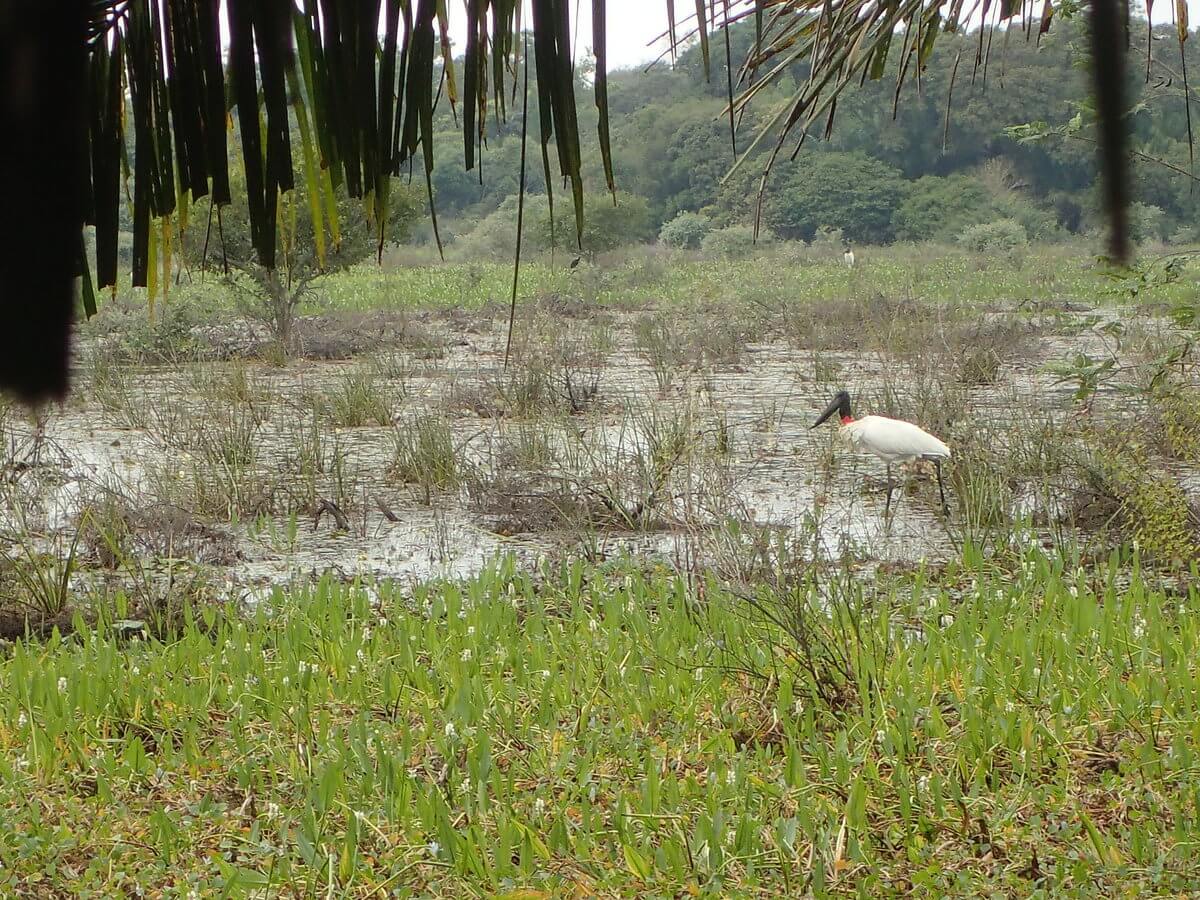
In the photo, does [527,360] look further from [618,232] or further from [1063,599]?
[618,232]

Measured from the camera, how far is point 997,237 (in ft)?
92.9

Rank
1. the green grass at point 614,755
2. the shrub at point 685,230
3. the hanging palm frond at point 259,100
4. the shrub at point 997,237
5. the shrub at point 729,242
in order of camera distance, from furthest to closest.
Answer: the shrub at point 685,230, the shrub at point 729,242, the shrub at point 997,237, the green grass at point 614,755, the hanging palm frond at point 259,100

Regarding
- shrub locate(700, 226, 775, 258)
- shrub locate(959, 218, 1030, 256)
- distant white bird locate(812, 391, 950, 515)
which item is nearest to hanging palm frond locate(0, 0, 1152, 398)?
distant white bird locate(812, 391, 950, 515)

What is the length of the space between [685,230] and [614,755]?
32.9 meters

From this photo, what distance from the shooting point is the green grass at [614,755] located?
2545mm

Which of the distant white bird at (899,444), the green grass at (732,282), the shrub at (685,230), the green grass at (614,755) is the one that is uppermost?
the shrub at (685,230)

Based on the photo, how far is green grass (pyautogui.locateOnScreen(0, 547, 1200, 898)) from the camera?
2.54 metres

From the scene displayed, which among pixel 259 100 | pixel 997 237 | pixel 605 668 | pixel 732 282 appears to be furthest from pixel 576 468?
pixel 997 237

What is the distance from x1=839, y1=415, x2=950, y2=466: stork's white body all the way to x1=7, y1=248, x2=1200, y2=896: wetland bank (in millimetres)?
217

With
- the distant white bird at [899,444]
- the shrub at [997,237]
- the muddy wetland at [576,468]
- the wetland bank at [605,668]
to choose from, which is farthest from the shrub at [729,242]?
the distant white bird at [899,444]

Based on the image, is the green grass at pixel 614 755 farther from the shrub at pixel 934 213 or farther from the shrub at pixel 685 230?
the shrub at pixel 685 230

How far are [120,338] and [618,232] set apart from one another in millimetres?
15075

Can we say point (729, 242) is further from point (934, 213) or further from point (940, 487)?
point (940, 487)

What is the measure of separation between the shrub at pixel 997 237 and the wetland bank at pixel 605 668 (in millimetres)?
21278
